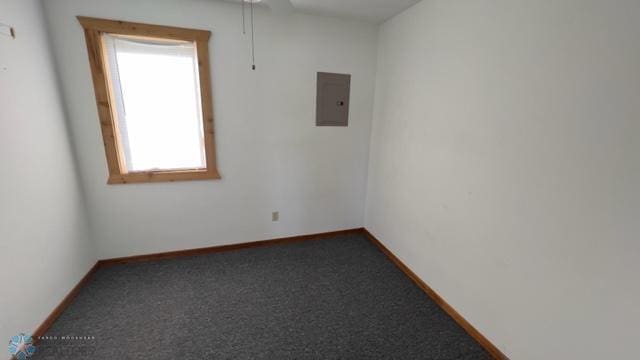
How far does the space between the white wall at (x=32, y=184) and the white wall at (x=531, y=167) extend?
115 inches

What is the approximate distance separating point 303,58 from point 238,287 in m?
2.33

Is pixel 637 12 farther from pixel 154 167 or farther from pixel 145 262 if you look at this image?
pixel 145 262

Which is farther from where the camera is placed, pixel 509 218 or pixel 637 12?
pixel 509 218

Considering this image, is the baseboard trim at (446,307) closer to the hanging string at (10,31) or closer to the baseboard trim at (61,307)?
the baseboard trim at (61,307)

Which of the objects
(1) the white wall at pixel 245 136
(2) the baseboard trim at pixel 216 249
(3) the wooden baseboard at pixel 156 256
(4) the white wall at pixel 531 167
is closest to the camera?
(4) the white wall at pixel 531 167

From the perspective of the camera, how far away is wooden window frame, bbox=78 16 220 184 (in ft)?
6.65

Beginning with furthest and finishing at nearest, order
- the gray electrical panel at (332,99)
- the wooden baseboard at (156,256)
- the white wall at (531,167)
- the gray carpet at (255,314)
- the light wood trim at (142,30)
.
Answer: the gray electrical panel at (332,99) < the light wood trim at (142,30) < the wooden baseboard at (156,256) < the gray carpet at (255,314) < the white wall at (531,167)

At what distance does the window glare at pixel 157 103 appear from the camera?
2174 mm

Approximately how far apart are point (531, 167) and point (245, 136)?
2.34 metres

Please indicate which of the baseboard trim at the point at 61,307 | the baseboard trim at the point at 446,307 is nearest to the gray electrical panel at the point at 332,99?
the baseboard trim at the point at 446,307

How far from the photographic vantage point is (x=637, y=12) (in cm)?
100

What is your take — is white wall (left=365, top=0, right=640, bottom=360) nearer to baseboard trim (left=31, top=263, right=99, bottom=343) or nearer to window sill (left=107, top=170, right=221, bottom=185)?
window sill (left=107, top=170, right=221, bottom=185)

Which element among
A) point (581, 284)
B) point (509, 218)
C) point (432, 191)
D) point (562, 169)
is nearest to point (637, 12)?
point (562, 169)

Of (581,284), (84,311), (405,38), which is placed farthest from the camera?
(405,38)
